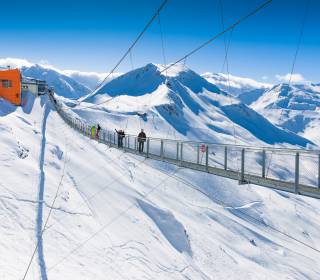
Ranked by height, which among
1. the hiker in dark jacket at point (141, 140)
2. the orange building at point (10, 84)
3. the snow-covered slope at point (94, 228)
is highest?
the orange building at point (10, 84)

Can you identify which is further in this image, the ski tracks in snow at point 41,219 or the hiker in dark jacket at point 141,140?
the hiker in dark jacket at point 141,140

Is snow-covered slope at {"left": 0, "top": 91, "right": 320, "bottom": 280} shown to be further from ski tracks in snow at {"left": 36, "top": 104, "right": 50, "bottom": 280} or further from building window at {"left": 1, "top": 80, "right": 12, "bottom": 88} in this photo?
building window at {"left": 1, "top": 80, "right": 12, "bottom": 88}

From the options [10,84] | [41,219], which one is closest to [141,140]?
[41,219]

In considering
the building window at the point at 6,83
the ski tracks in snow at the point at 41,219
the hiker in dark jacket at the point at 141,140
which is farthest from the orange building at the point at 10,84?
the hiker in dark jacket at the point at 141,140

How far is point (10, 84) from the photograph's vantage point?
49.8 m

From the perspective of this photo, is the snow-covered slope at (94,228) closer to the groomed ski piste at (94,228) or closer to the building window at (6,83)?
the groomed ski piste at (94,228)

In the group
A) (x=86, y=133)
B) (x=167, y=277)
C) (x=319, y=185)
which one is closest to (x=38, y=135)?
(x=86, y=133)

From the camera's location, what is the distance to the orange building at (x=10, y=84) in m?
49.2

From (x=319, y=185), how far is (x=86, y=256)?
1133cm

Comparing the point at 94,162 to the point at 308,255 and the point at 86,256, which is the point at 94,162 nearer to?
the point at 86,256

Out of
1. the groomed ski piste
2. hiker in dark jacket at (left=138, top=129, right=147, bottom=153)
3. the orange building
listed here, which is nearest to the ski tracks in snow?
the groomed ski piste

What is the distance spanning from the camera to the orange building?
49.2 m

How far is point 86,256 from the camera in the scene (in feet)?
56.6

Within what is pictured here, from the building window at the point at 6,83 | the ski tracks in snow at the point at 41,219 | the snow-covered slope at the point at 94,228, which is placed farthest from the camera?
the building window at the point at 6,83
